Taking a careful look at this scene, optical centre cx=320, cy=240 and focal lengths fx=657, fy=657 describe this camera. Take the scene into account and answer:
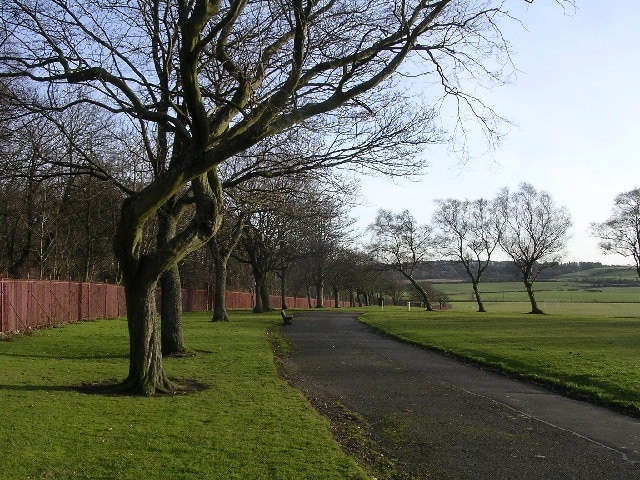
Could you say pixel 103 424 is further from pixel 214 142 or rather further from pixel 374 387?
pixel 374 387

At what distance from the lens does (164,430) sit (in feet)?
27.1

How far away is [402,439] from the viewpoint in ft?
28.8

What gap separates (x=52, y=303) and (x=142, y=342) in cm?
2086

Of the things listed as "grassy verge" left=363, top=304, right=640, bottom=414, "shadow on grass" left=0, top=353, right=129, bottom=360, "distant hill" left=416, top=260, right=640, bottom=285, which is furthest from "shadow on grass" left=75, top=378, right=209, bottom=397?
"distant hill" left=416, top=260, right=640, bottom=285

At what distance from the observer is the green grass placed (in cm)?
650

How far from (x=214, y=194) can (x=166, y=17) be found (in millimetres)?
3648

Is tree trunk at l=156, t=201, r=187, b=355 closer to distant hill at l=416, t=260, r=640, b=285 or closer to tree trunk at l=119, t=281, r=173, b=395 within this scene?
tree trunk at l=119, t=281, r=173, b=395

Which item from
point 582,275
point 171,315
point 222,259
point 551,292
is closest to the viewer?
point 171,315

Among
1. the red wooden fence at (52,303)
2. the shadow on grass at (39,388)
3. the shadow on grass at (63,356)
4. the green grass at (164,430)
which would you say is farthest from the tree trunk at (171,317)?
the red wooden fence at (52,303)

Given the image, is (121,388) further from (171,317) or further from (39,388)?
(171,317)

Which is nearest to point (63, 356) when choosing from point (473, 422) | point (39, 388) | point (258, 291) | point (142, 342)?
point (39, 388)

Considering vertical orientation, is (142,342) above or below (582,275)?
below

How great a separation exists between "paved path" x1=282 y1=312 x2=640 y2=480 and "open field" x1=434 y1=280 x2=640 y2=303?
283ft

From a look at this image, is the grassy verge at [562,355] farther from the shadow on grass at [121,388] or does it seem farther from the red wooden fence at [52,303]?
the red wooden fence at [52,303]
